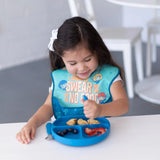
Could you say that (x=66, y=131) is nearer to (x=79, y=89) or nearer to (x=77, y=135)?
(x=77, y=135)

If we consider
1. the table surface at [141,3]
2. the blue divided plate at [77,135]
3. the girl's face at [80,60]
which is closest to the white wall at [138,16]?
the table surface at [141,3]

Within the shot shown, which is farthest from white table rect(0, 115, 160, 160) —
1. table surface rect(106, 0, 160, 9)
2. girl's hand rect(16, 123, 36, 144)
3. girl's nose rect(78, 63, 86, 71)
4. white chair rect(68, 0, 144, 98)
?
white chair rect(68, 0, 144, 98)

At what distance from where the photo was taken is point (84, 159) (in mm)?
770

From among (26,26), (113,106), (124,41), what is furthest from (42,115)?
(26,26)

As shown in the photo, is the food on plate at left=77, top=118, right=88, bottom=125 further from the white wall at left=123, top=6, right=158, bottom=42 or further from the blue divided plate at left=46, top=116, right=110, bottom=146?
the white wall at left=123, top=6, right=158, bottom=42

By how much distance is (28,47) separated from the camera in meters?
3.50

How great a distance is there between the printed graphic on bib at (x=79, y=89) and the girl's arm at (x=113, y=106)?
5 centimetres

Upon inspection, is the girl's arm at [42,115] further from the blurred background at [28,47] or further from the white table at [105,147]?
the blurred background at [28,47]

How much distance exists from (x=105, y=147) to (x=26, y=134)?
0.22 metres

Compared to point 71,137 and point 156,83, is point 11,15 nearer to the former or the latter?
point 156,83

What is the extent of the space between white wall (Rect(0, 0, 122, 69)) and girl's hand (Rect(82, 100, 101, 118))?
2552 mm

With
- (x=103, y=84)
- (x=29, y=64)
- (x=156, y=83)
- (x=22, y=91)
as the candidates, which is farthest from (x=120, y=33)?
(x=103, y=84)

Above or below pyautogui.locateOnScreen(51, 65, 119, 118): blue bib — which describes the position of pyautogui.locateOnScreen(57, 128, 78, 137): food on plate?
above

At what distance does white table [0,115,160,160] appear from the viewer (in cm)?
78
